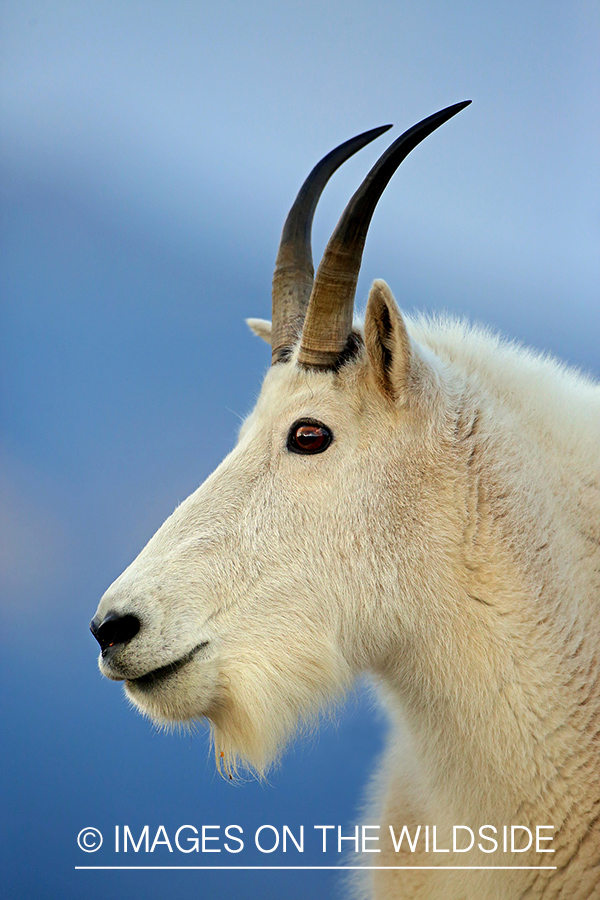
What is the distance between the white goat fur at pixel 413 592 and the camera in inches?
86.0

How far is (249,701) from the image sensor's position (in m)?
2.26

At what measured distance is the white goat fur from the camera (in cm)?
219

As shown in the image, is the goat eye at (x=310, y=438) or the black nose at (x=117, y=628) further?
the goat eye at (x=310, y=438)

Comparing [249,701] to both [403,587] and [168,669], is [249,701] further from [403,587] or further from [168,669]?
[403,587]

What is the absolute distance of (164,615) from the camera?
2150mm

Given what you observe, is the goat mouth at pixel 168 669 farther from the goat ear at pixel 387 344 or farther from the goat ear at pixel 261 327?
the goat ear at pixel 261 327

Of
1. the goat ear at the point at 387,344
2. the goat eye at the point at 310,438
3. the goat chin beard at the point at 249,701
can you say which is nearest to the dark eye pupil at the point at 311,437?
the goat eye at the point at 310,438

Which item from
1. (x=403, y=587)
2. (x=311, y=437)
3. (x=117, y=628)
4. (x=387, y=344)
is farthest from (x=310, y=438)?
(x=117, y=628)

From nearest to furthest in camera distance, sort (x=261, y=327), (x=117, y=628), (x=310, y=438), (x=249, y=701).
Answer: (x=117, y=628) → (x=249, y=701) → (x=310, y=438) → (x=261, y=327)

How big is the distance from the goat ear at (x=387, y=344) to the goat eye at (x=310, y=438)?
0.75 feet

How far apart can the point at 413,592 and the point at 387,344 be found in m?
0.75

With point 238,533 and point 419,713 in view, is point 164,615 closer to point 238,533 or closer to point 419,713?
point 238,533

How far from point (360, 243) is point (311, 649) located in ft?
4.11

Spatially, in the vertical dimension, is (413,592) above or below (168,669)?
above
